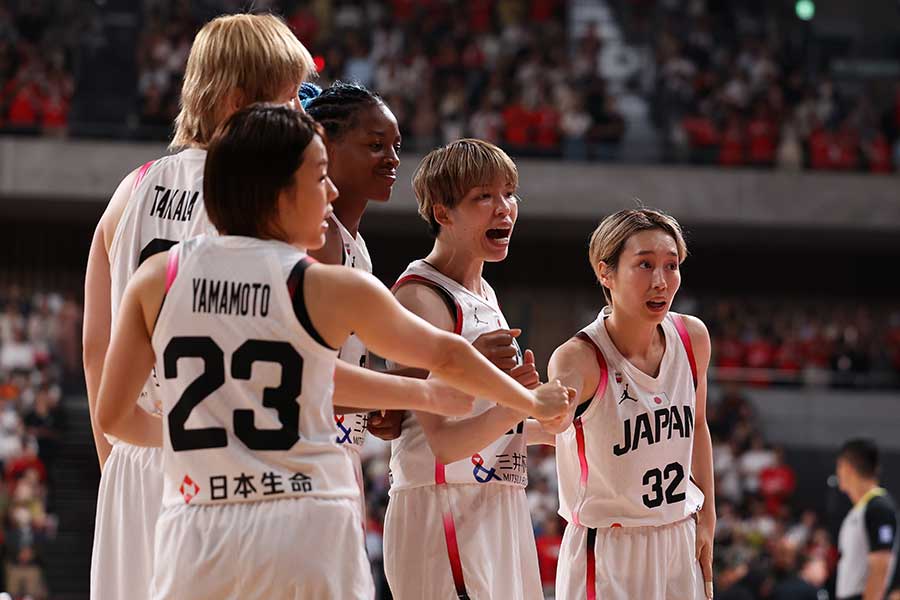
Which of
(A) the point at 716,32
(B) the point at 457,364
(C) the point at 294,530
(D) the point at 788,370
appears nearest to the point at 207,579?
(C) the point at 294,530

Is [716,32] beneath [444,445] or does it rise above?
above

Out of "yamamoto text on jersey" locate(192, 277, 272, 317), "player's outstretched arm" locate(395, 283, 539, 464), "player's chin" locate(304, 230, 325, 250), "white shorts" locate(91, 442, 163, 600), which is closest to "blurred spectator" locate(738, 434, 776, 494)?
"player's outstretched arm" locate(395, 283, 539, 464)

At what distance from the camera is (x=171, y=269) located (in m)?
2.94

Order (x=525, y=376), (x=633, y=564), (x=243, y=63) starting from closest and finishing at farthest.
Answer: (x=243, y=63), (x=525, y=376), (x=633, y=564)

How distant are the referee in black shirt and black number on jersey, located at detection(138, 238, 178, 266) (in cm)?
692

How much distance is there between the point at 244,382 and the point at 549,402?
31.3 inches

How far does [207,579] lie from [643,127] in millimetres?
19604

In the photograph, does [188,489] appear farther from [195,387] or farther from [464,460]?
[464,460]

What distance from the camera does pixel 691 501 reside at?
4.61m

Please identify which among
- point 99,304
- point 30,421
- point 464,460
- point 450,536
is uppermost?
point 30,421

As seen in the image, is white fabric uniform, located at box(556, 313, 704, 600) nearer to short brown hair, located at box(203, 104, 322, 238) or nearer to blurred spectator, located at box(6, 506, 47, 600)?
short brown hair, located at box(203, 104, 322, 238)

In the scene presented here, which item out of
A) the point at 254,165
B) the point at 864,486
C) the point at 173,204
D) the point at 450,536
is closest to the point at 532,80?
the point at 864,486

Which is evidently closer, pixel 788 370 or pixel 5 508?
pixel 5 508

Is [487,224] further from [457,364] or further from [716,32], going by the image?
[716,32]
